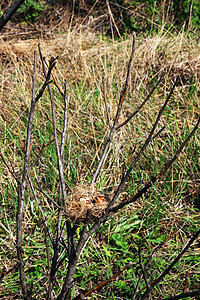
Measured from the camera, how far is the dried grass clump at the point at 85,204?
1.24m

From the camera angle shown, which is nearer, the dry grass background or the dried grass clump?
the dried grass clump

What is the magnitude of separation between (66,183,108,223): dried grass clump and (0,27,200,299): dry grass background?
1.69 ft

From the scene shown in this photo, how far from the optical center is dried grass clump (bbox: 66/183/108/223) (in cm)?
124

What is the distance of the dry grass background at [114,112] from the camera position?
2.31 m

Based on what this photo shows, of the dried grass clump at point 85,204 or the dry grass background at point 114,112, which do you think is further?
the dry grass background at point 114,112

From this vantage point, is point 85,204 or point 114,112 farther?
point 114,112

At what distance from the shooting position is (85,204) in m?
1.30

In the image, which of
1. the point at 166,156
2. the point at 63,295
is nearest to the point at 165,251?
the point at 166,156

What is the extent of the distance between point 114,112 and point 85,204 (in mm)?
1555

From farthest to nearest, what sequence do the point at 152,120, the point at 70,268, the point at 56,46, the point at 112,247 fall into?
1. the point at 56,46
2. the point at 152,120
3. the point at 112,247
4. the point at 70,268

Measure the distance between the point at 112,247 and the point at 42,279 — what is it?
49 cm

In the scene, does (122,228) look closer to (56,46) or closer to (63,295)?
(63,295)

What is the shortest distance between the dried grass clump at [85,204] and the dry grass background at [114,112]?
0.52 metres

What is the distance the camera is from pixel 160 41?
375 centimetres
